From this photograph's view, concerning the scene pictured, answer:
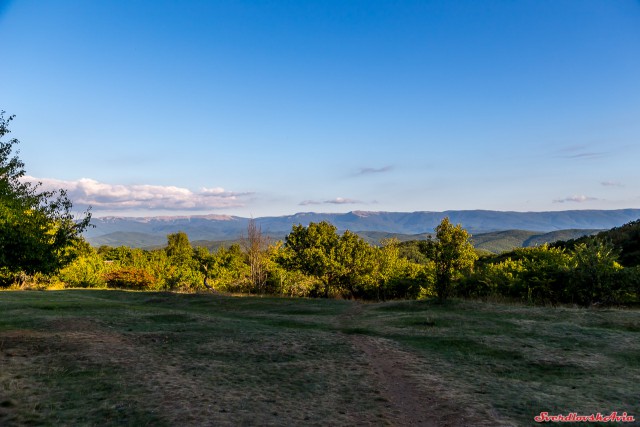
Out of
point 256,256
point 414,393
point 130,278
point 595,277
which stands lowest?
point 130,278

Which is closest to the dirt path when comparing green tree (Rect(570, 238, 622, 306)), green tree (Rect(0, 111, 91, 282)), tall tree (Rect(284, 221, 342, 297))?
green tree (Rect(0, 111, 91, 282))

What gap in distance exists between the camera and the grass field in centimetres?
857

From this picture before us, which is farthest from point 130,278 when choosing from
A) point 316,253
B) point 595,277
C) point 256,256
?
point 595,277

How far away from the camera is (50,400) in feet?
28.9

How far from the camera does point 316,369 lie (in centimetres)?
1234

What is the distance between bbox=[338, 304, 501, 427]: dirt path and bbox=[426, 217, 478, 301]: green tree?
786 inches

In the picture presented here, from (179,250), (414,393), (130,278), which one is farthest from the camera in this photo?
(179,250)

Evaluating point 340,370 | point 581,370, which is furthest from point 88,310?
point 581,370

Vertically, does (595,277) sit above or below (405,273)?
above

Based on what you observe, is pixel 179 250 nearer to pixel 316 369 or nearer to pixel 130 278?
pixel 130 278

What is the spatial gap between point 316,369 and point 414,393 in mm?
3441

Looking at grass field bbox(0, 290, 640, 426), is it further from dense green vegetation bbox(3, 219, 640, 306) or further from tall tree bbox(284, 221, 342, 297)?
tall tree bbox(284, 221, 342, 297)

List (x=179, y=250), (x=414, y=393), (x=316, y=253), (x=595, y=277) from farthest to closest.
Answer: (x=179, y=250), (x=316, y=253), (x=595, y=277), (x=414, y=393)

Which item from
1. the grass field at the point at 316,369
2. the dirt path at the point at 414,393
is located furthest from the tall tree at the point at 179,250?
the dirt path at the point at 414,393
